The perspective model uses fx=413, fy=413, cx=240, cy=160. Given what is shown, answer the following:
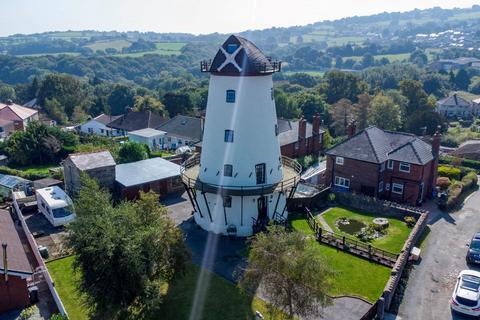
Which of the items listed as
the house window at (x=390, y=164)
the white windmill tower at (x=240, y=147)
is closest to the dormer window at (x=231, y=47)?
the white windmill tower at (x=240, y=147)

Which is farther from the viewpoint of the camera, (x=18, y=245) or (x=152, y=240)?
(x=18, y=245)

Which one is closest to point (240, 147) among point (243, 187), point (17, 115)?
point (243, 187)

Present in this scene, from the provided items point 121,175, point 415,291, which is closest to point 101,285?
point 415,291

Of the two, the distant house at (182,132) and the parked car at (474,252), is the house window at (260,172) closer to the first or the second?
the parked car at (474,252)

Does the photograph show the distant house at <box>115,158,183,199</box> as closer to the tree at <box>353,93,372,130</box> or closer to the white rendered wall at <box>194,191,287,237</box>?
the white rendered wall at <box>194,191,287,237</box>

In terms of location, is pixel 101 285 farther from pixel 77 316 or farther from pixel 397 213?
pixel 397 213

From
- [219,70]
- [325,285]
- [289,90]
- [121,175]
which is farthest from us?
[289,90]

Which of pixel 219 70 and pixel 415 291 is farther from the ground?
pixel 219 70
